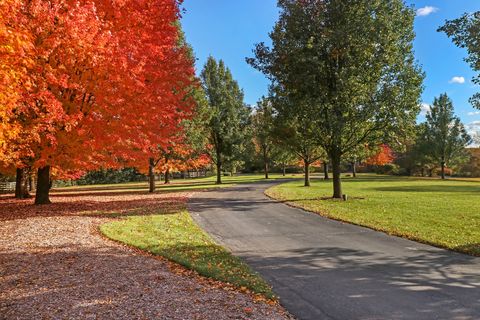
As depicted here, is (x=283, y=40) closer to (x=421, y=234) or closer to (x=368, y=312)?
(x=421, y=234)

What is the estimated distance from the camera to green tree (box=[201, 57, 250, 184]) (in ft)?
148

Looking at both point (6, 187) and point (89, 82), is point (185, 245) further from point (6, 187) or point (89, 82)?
point (6, 187)

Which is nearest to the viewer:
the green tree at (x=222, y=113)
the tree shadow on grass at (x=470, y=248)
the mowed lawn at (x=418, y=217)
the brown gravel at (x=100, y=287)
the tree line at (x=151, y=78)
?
the brown gravel at (x=100, y=287)

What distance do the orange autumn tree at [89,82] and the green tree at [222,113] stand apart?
2612cm

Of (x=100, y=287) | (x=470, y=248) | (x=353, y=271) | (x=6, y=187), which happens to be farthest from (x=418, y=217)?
(x=6, y=187)

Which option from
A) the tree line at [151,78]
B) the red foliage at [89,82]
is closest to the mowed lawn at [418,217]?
the tree line at [151,78]

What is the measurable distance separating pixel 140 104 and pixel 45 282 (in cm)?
1075

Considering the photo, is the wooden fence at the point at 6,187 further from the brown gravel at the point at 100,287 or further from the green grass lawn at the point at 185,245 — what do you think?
the brown gravel at the point at 100,287

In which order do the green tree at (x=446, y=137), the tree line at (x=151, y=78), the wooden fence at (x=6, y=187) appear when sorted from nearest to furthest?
the tree line at (x=151, y=78) → the wooden fence at (x=6, y=187) → the green tree at (x=446, y=137)

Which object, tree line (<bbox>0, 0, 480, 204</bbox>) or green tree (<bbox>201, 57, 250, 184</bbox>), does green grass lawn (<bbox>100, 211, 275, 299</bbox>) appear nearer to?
tree line (<bbox>0, 0, 480, 204</bbox>)

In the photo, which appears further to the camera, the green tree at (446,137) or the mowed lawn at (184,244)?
the green tree at (446,137)

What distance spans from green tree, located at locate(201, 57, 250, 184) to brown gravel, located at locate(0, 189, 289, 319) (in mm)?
34306

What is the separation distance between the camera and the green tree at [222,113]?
4497cm

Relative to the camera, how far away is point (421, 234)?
39.9ft
